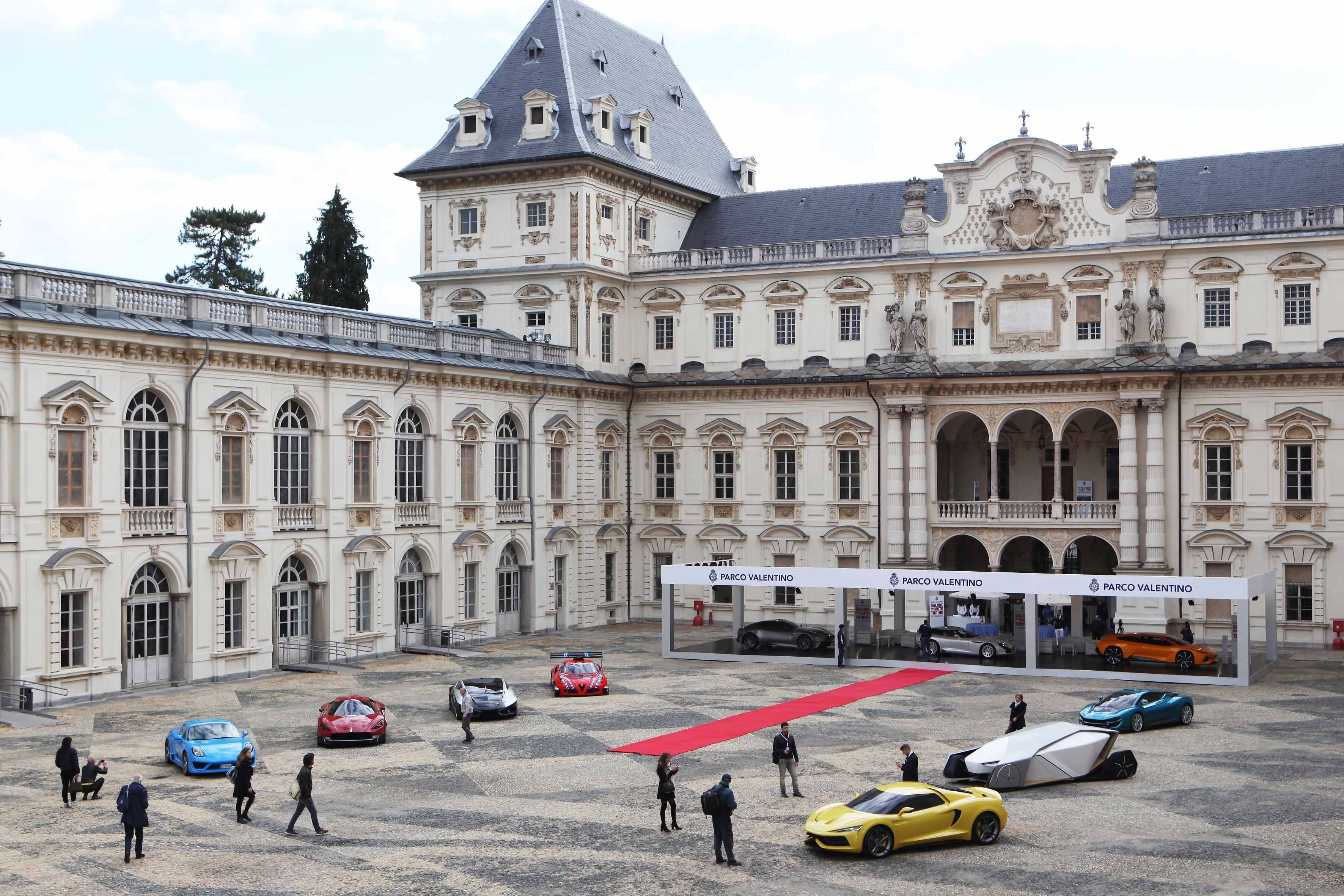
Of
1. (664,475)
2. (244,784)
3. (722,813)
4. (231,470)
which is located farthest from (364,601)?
(722,813)

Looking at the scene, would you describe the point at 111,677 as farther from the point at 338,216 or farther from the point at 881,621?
the point at 338,216

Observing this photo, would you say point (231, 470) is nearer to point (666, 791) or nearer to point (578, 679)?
point (578, 679)

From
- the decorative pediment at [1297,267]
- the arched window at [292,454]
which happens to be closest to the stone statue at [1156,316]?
the decorative pediment at [1297,267]

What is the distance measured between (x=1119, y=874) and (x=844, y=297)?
132 feet

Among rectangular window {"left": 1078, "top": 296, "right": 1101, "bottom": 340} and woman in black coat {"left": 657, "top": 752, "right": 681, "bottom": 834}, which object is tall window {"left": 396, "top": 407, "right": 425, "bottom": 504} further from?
woman in black coat {"left": 657, "top": 752, "right": 681, "bottom": 834}

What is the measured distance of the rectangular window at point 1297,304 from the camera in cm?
5509

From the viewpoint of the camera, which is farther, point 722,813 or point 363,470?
point 363,470

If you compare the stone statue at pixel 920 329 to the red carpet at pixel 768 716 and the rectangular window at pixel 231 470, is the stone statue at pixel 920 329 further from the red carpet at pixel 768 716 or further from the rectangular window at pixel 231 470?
the rectangular window at pixel 231 470

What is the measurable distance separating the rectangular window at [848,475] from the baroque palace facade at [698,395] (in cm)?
17

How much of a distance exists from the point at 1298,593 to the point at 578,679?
Result: 2916 cm

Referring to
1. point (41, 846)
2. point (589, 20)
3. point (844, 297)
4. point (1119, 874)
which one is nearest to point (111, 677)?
point (41, 846)

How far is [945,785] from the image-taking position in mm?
30250

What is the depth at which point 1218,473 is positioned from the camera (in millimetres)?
56250

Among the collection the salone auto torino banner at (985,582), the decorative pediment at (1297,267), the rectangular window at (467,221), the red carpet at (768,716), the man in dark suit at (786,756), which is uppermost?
the rectangular window at (467,221)
